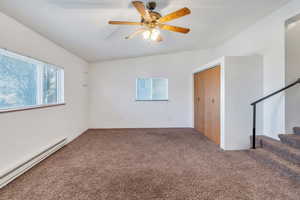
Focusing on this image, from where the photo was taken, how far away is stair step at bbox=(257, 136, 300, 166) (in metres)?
2.30

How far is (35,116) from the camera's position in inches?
105

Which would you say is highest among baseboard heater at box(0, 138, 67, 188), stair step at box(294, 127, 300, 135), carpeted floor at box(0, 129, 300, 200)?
stair step at box(294, 127, 300, 135)

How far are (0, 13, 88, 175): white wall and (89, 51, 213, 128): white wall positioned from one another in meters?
1.02

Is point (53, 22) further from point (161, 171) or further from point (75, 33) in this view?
point (161, 171)

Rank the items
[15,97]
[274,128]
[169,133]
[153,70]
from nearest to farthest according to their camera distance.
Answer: [15,97] → [274,128] → [169,133] → [153,70]

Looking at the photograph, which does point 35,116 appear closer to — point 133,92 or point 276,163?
point 133,92

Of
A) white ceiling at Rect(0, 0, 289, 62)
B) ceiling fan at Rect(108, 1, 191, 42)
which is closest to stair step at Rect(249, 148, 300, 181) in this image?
ceiling fan at Rect(108, 1, 191, 42)

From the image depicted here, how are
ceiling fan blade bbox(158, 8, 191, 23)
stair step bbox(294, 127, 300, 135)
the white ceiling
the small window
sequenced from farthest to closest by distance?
the small window → stair step bbox(294, 127, 300, 135) → the white ceiling → ceiling fan blade bbox(158, 8, 191, 23)

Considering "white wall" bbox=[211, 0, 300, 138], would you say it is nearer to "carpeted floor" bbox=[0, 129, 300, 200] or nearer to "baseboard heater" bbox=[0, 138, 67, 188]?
"carpeted floor" bbox=[0, 129, 300, 200]

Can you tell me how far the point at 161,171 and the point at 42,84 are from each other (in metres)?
2.86

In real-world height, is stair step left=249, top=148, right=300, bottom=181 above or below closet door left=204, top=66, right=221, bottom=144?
below

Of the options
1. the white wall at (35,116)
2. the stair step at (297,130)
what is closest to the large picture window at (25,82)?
the white wall at (35,116)

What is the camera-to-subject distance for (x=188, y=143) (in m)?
3.76

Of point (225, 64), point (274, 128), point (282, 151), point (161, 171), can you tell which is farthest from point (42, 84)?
point (274, 128)
